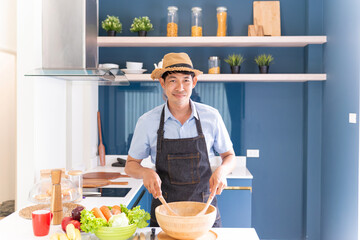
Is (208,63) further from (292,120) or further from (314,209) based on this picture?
(314,209)

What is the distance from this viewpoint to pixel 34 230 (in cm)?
180

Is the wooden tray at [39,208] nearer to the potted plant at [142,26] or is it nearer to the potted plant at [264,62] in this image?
the potted plant at [142,26]

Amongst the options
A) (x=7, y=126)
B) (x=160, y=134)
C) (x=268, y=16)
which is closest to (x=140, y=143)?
(x=160, y=134)

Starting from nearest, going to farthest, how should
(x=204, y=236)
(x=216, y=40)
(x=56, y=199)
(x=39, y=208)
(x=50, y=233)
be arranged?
(x=204, y=236) → (x=50, y=233) → (x=56, y=199) → (x=39, y=208) → (x=216, y=40)

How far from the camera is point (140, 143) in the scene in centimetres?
231

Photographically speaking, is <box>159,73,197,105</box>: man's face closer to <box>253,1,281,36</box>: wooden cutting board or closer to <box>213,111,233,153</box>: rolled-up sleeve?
<box>213,111,233,153</box>: rolled-up sleeve

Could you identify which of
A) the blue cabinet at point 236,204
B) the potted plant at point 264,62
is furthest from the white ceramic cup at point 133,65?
the blue cabinet at point 236,204

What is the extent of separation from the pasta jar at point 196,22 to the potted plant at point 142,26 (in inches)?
16.8

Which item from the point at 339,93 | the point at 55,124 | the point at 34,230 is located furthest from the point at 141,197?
the point at 339,93

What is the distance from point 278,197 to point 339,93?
133cm

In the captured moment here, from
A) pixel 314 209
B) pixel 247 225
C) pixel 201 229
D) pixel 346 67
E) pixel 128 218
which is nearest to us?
pixel 201 229

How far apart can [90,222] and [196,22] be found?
9.06 ft

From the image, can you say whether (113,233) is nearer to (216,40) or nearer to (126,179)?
(126,179)

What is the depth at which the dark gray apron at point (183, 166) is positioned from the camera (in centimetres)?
231
